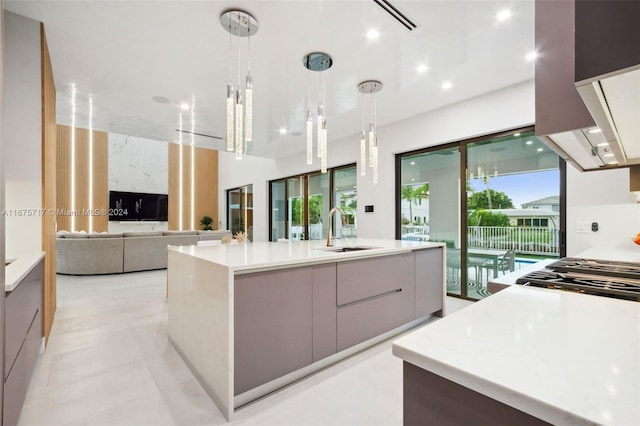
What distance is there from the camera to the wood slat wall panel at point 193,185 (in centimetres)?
948

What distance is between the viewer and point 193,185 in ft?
32.3

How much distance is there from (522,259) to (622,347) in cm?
348

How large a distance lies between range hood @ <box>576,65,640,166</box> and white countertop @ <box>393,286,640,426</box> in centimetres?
50

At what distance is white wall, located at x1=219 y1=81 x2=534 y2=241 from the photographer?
11.1 ft

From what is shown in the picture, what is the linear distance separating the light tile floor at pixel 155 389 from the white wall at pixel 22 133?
965 mm

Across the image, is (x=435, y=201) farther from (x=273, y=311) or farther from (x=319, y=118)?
(x=273, y=311)

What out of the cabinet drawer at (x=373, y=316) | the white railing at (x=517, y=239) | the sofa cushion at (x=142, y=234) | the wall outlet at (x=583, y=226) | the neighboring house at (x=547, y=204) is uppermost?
the neighboring house at (x=547, y=204)

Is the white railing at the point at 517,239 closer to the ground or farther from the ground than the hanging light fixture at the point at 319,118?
closer to the ground

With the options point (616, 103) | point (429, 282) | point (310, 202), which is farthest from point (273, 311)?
point (310, 202)

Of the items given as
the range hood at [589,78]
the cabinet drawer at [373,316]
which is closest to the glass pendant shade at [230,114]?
the cabinet drawer at [373,316]

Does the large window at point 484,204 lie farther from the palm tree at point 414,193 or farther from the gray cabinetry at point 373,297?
the gray cabinetry at point 373,297

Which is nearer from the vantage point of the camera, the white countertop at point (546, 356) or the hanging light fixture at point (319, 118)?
the white countertop at point (546, 356)

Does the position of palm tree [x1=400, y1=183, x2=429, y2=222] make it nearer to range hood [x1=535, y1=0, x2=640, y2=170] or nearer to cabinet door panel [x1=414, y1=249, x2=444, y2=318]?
cabinet door panel [x1=414, y1=249, x2=444, y2=318]

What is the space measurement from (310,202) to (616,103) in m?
6.04
